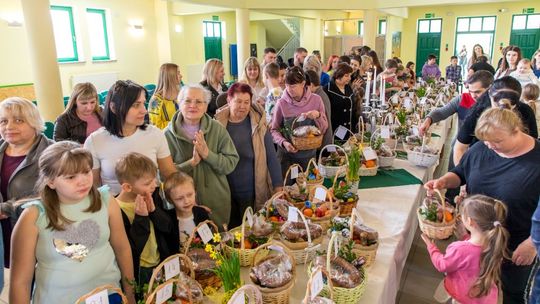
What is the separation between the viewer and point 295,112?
2.93 metres

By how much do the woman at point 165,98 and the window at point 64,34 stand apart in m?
5.76

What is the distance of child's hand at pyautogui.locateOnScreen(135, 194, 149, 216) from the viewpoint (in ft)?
5.08

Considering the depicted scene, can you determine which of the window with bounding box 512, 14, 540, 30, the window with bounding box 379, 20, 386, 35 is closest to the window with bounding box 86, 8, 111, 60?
the window with bounding box 379, 20, 386, 35

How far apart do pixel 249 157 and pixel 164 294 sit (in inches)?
49.1

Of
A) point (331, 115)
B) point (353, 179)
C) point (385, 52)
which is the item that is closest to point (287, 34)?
point (385, 52)

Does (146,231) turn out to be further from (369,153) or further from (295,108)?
(369,153)

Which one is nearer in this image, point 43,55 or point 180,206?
point 180,206

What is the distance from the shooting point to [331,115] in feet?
11.8

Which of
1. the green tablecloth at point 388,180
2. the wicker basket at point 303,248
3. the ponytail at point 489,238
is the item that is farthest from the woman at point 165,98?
the ponytail at point 489,238

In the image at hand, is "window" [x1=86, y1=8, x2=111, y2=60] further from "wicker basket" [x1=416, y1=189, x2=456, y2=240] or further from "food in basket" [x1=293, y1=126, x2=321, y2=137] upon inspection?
"wicker basket" [x1=416, y1=189, x2=456, y2=240]

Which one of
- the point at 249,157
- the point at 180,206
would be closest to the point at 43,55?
the point at 249,157

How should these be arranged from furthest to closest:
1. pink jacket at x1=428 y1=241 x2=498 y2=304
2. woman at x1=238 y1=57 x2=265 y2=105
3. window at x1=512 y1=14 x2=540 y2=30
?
window at x1=512 y1=14 x2=540 y2=30
woman at x1=238 y1=57 x2=265 y2=105
pink jacket at x1=428 y1=241 x2=498 y2=304

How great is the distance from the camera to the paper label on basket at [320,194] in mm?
2041

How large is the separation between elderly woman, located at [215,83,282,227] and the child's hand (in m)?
0.91
